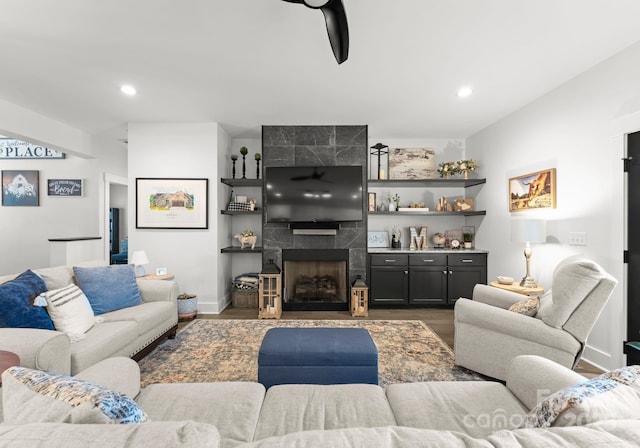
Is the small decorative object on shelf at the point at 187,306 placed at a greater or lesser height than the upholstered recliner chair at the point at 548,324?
lesser

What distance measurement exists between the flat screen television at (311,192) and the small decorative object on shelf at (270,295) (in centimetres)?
79

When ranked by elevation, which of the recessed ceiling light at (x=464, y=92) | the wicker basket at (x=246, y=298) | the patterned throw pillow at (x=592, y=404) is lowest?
the wicker basket at (x=246, y=298)

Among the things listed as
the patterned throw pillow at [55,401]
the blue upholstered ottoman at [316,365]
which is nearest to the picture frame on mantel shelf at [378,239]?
the blue upholstered ottoman at [316,365]

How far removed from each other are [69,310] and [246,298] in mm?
2440

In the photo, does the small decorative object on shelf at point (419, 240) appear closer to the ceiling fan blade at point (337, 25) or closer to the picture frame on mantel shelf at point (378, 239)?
the picture frame on mantel shelf at point (378, 239)

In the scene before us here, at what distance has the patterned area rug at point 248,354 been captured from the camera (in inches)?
95.6

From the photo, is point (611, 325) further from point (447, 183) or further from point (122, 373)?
point (122, 373)

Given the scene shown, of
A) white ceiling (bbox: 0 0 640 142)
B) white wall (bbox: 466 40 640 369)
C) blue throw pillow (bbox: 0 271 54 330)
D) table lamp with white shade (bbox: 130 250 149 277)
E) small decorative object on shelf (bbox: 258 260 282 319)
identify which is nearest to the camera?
blue throw pillow (bbox: 0 271 54 330)

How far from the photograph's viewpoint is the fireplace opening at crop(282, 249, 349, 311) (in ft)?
14.2

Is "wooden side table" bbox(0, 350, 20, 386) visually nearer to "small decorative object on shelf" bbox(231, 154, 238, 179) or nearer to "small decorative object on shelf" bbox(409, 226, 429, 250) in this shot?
"small decorative object on shelf" bbox(231, 154, 238, 179)

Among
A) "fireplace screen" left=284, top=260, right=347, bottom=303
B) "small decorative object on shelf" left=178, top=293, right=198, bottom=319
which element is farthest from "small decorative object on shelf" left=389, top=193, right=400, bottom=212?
"small decorative object on shelf" left=178, top=293, right=198, bottom=319

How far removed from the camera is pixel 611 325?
2.54 meters

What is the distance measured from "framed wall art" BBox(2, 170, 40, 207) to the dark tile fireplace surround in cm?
407

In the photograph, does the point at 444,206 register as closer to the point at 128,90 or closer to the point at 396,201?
the point at 396,201
